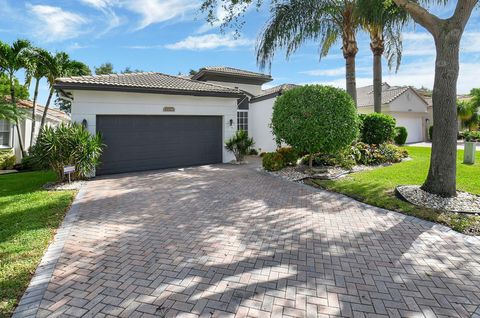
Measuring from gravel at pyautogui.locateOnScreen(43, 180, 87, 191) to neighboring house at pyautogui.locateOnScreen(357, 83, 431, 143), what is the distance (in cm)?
2601

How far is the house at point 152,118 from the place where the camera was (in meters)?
11.4

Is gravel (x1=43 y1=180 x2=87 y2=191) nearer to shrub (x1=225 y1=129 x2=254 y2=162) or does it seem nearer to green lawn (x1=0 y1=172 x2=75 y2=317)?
green lawn (x1=0 y1=172 x2=75 y2=317)

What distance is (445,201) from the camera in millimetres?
6871

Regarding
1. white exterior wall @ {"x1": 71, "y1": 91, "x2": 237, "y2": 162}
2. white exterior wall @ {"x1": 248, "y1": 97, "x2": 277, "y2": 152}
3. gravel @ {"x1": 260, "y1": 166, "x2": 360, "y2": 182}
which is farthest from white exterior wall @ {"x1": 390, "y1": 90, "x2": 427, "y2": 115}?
white exterior wall @ {"x1": 71, "y1": 91, "x2": 237, "y2": 162}

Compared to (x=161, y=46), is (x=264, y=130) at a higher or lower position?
lower

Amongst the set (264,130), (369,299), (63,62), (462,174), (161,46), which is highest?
(161,46)

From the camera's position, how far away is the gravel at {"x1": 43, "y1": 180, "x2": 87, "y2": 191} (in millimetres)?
9320

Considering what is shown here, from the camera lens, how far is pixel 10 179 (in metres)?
11.8

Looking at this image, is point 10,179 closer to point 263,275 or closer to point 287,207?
point 287,207

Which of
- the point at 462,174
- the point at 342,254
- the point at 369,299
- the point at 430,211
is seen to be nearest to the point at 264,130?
the point at 462,174

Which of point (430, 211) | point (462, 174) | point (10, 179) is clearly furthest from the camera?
point (10, 179)

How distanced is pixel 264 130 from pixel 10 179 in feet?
45.4

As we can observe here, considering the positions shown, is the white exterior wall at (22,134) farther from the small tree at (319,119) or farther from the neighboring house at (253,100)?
the small tree at (319,119)

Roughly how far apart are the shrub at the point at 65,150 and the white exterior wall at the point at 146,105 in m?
1.13
